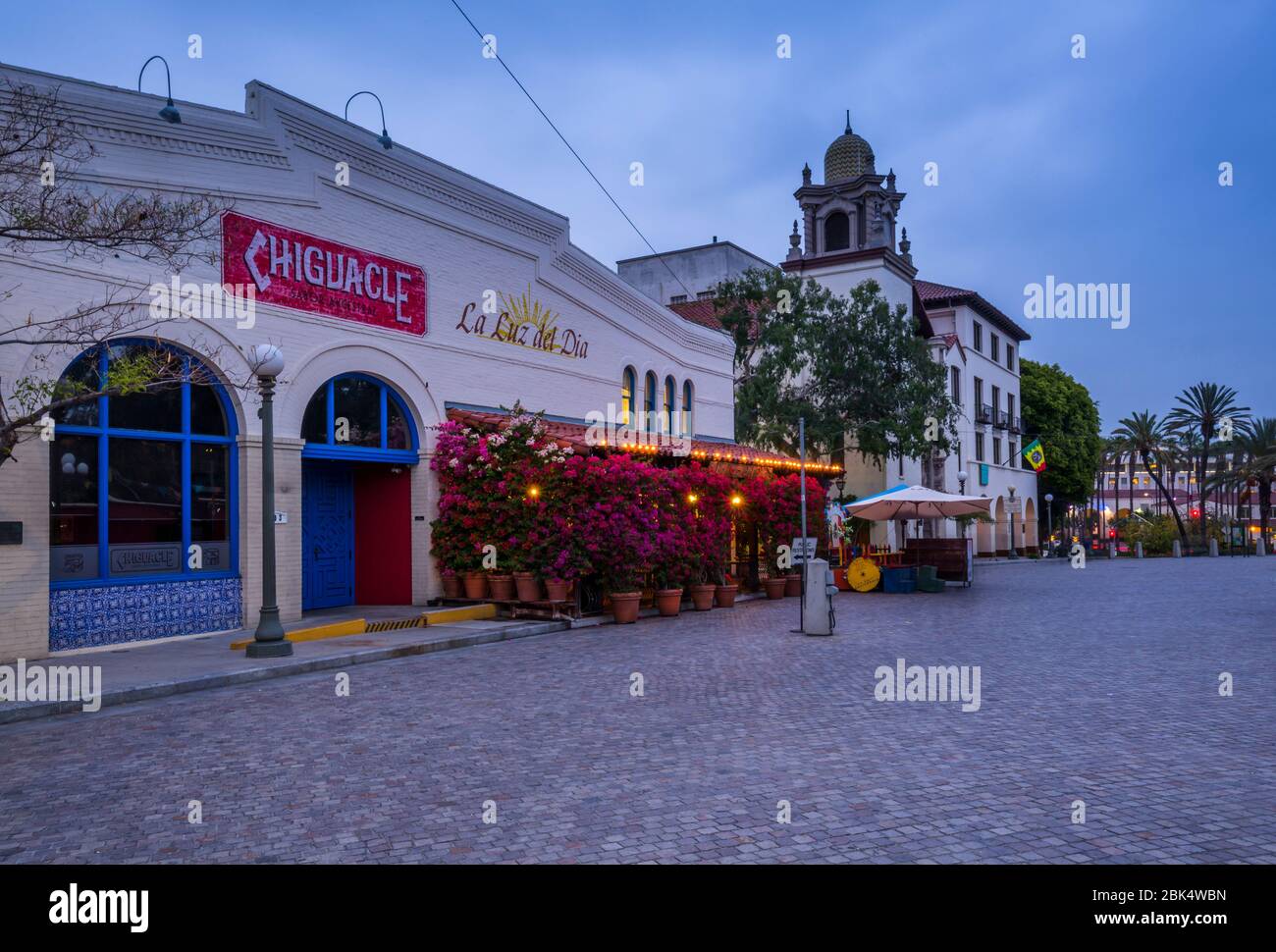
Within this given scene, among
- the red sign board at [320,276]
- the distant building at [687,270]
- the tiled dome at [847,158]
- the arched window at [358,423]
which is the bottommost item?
Result: the arched window at [358,423]

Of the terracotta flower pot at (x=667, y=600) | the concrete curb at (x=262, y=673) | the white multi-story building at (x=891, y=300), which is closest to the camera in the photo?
the concrete curb at (x=262, y=673)

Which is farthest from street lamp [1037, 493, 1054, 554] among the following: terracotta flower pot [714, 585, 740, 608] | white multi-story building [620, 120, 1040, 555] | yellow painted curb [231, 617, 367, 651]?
yellow painted curb [231, 617, 367, 651]

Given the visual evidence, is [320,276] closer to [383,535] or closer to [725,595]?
[383,535]

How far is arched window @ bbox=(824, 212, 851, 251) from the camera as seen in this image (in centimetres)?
4384

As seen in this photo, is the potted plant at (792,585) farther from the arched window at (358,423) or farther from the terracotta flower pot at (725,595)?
the arched window at (358,423)

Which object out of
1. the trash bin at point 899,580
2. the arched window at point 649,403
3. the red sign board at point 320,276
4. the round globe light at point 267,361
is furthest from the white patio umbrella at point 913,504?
the round globe light at point 267,361

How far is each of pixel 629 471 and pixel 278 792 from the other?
37.4 ft

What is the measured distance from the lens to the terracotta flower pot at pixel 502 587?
16.8 metres

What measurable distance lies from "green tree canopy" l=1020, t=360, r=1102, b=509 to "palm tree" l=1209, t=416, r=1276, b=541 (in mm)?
8000

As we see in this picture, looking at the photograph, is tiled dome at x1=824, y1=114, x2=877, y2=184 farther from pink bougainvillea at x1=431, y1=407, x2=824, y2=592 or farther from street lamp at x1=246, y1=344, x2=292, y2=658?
street lamp at x1=246, y1=344, x2=292, y2=658

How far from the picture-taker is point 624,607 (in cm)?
1714

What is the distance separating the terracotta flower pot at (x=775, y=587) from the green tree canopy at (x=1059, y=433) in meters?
43.6

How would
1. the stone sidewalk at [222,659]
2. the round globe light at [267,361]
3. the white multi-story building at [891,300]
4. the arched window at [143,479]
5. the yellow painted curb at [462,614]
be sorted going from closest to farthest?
1. the stone sidewalk at [222,659]
2. the round globe light at [267,361]
3. the arched window at [143,479]
4. the yellow painted curb at [462,614]
5. the white multi-story building at [891,300]

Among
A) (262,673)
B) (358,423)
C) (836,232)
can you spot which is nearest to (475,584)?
(358,423)
